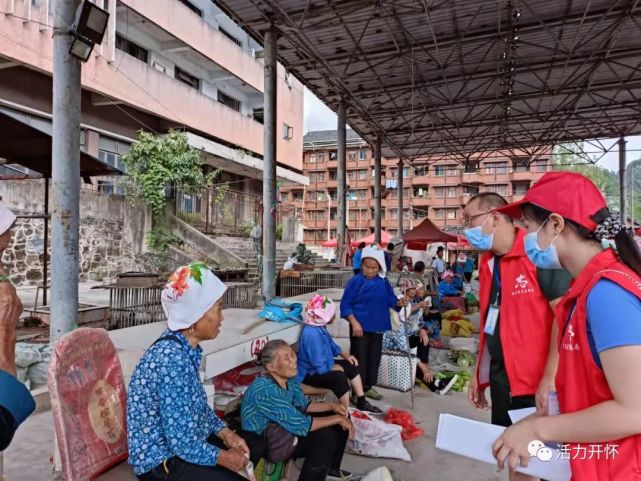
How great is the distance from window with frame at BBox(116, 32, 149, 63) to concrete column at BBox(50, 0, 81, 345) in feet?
43.2

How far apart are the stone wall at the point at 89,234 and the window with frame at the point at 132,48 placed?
6304 mm

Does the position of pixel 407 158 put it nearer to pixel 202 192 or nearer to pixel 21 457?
pixel 202 192

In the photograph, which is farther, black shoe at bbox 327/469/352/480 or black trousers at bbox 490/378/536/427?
black shoe at bbox 327/469/352/480

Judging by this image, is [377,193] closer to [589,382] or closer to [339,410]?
[339,410]

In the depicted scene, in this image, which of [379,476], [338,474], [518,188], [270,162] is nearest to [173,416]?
[379,476]

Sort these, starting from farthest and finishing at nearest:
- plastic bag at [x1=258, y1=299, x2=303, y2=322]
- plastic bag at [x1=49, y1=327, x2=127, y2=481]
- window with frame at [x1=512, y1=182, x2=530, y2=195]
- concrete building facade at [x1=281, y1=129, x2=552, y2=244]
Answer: concrete building facade at [x1=281, y1=129, x2=552, y2=244] < window with frame at [x1=512, y1=182, x2=530, y2=195] < plastic bag at [x1=258, y1=299, x2=303, y2=322] < plastic bag at [x1=49, y1=327, x2=127, y2=481]

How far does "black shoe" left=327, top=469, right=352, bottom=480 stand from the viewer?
2916mm

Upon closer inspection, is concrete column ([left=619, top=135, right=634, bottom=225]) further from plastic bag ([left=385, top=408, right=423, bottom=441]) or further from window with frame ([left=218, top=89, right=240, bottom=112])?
window with frame ([left=218, top=89, right=240, bottom=112])

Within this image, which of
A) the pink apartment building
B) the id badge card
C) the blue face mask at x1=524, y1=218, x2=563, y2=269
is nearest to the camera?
the blue face mask at x1=524, y1=218, x2=563, y2=269

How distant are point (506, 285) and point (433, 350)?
15.7 feet

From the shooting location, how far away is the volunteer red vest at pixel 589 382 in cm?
116

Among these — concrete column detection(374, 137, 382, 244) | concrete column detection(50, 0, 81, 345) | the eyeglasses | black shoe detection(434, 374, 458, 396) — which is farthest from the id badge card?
concrete column detection(374, 137, 382, 244)

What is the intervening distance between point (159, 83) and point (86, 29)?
521 inches

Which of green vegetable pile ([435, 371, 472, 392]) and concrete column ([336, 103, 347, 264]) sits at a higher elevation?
concrete column ([336, 103, 347, 264])
